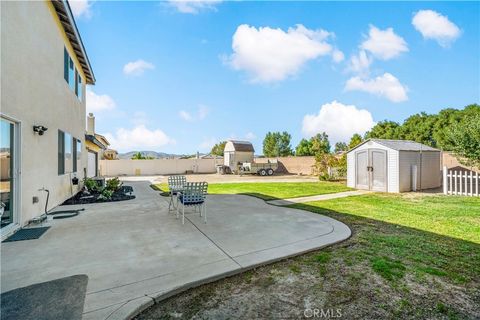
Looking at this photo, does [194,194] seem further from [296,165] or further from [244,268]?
[296,165]

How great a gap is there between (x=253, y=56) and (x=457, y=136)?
10380 millimetres

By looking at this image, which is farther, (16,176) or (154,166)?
(154,166)

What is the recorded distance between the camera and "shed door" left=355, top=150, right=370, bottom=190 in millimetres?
12367

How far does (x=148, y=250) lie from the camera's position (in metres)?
3.89

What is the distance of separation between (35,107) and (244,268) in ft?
19.1

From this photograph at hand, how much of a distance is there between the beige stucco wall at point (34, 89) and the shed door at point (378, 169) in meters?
12.8

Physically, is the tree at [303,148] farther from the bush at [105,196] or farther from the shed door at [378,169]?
the bush at [105,196]

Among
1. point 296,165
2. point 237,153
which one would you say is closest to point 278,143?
point 237,153

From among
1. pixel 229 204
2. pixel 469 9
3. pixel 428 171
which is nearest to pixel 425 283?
pixel 229 204

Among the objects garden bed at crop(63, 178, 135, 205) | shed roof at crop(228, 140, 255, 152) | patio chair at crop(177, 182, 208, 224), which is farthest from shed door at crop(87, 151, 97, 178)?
shed roof at crop(228, 140, 255, 152)

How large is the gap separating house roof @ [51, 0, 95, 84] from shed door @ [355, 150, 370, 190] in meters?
13.2

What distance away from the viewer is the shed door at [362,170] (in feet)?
40.6

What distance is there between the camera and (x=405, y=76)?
15.4m

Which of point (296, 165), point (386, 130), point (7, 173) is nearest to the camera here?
point (7, 173)
